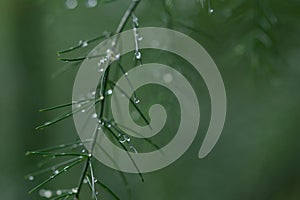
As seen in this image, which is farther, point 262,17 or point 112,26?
point 112,26

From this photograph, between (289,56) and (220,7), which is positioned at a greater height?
(220,7)

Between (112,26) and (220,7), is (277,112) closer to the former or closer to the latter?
(220,7)

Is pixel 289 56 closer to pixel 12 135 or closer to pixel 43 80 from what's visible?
pixel 43 80

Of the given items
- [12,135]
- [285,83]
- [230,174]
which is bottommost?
[230,174]

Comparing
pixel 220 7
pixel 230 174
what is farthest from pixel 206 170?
pixel 220 7

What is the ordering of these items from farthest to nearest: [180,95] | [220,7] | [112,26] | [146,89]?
[112,26] < [146,89] < [220,7] < [180,95]

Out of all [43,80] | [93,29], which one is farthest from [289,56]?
[43,80]

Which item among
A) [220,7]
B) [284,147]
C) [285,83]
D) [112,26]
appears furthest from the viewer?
[112,26]
